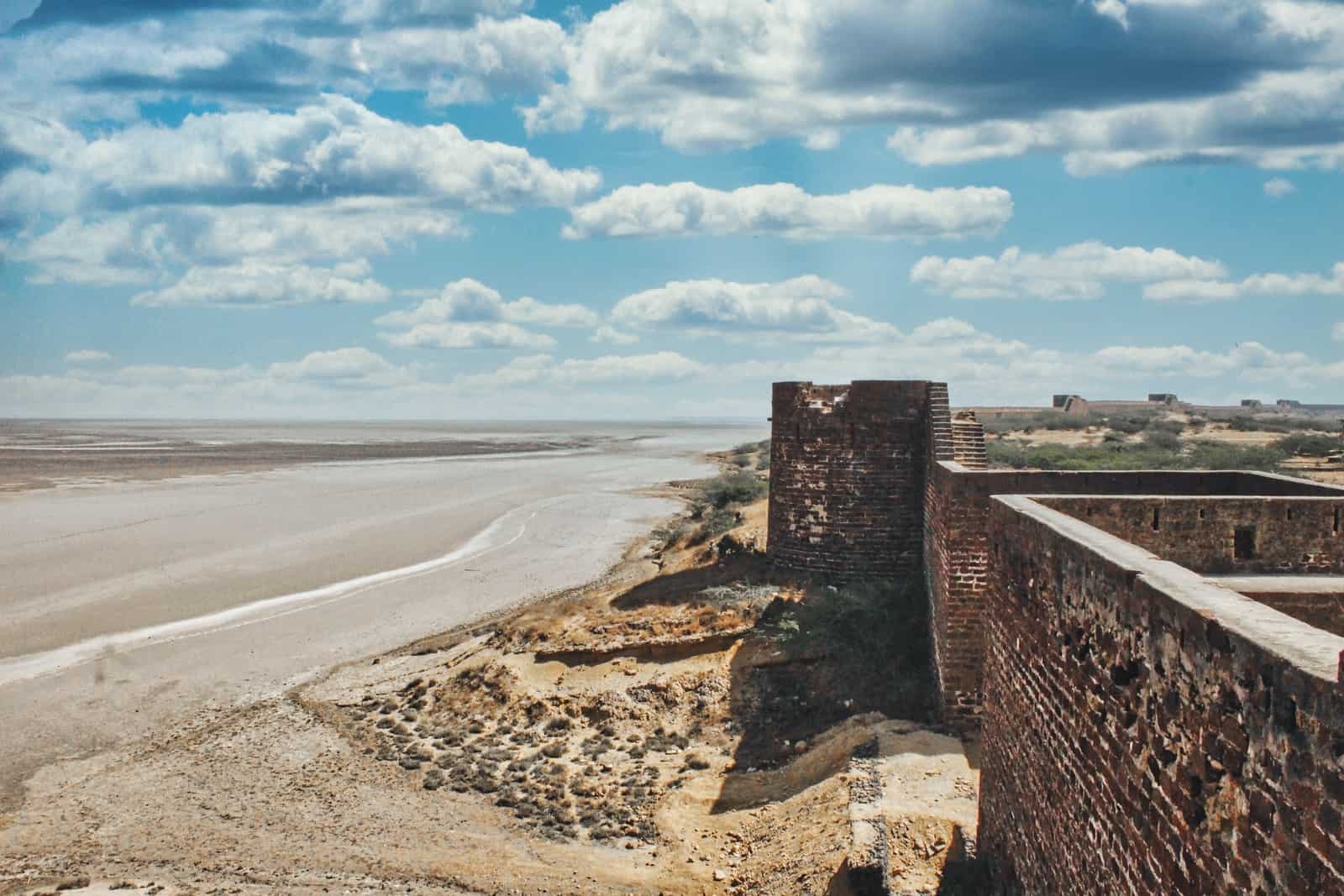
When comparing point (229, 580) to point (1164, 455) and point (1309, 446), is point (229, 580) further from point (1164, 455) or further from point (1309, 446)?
point (1309, 446)

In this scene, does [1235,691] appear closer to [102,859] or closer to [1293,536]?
[1293,536]

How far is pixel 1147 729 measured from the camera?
447 cm

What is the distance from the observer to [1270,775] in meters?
3.31

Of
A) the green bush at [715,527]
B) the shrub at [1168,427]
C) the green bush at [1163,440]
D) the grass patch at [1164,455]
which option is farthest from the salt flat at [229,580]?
the shrub at [1168,427]

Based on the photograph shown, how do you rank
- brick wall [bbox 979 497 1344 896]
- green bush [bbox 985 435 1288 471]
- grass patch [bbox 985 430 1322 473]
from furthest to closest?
1. grass patch [bbox 985 430 1322 473]
2. green bush [bbox 985 435 1288 471]
3. brick wall [bbox 979 497 1344 896]

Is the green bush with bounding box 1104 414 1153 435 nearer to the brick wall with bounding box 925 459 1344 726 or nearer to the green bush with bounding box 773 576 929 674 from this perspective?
the green bush with bounding box 773 576 929 674

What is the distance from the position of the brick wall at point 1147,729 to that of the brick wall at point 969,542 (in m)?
3.24

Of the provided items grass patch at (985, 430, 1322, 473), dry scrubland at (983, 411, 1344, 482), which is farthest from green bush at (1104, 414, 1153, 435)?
grass patch at (985, 430, 1322, 473)

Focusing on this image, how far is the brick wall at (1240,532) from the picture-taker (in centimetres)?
850

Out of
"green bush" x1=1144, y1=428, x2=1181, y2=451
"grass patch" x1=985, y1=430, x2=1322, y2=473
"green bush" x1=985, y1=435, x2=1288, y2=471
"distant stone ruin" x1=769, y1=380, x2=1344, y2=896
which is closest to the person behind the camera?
"distant stone ruin" x1=769, y1=380, x2=1344, y2=896

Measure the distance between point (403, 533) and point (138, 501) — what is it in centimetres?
1736

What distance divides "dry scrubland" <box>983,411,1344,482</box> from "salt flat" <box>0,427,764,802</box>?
46.5 feet

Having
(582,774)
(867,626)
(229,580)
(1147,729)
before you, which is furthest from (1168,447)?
(1147,729)

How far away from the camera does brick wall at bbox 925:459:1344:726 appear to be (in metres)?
10.8
